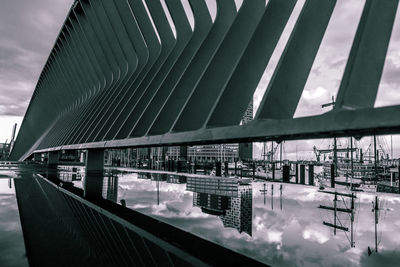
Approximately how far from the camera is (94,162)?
13.9 m

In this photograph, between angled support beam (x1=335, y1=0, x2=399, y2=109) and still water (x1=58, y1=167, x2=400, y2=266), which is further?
angled support beam (x1=335, y1=0, x2=399, y2=109)

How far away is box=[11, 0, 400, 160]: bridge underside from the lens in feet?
9.51

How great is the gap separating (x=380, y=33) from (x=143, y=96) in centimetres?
545

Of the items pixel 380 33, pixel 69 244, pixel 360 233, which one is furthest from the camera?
pixel 360 233

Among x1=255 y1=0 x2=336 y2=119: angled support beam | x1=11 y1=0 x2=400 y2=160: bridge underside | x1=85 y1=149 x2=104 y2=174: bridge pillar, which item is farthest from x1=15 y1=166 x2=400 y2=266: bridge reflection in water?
x1=85 y1=149 x2=104 y2=174: bridge pillar

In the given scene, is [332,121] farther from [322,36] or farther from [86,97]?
[86,97]

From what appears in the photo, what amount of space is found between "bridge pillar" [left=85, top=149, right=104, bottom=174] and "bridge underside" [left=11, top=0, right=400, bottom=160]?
1809 mm

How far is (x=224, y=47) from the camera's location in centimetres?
508

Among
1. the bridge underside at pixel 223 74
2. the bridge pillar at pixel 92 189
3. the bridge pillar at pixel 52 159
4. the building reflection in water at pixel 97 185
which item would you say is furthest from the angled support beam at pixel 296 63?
the bridge pillar at pixel 52 159

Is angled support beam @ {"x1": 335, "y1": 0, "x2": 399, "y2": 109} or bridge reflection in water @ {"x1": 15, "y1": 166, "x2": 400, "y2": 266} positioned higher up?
angled support beam @ {"x1": 335, "y1": 0, "x2": 399, "y2": 109}

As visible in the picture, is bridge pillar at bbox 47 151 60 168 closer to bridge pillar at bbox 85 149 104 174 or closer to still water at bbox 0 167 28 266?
bridge pillar at bbox 85 149 104 174

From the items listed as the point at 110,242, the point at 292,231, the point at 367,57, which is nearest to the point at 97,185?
the point at 110,242

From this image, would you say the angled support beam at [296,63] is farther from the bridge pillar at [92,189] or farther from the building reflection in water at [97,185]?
the bridge pillar at [92,189]

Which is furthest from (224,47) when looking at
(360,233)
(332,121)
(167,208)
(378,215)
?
(378,215)
